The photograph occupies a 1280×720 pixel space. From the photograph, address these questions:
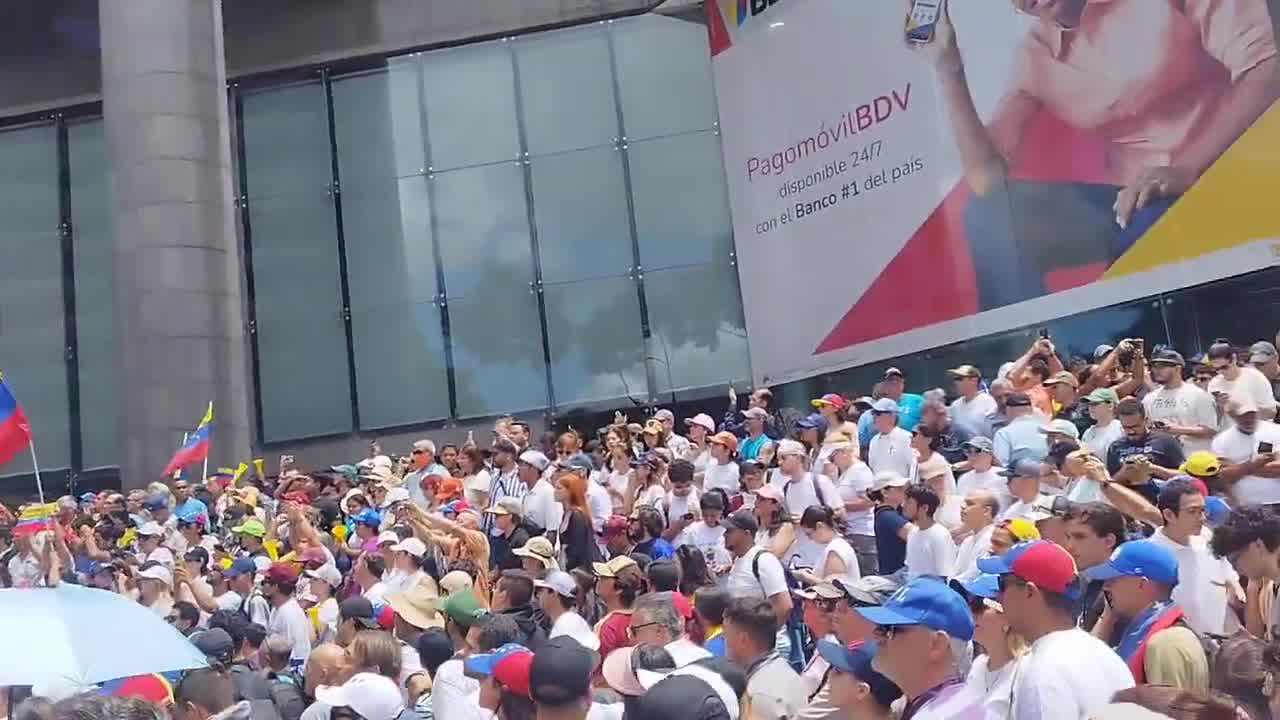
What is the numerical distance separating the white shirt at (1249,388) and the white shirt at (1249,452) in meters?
0.48

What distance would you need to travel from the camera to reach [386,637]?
6.68 metres

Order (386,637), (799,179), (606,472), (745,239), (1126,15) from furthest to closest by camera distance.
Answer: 1. (745,239)
2. (799,179)
3. (1126,15)
4. (606,472)
5. (386,637)

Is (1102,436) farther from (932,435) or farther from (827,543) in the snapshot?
(827,543)

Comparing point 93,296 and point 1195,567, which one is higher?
point 93,296

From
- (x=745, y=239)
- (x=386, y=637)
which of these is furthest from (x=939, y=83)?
(x=386, y=637)

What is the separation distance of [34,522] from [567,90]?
13.8 metres

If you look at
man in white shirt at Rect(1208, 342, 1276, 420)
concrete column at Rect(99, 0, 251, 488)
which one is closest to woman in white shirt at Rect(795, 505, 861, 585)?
man in white shirt at Rect(1208, 342, 1276, 420)

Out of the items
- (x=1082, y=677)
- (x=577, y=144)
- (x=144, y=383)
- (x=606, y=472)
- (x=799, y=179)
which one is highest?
(x=577, y=144)

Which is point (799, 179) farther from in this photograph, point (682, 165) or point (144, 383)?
point (144, 383)

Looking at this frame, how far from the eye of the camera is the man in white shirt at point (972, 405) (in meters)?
11.6

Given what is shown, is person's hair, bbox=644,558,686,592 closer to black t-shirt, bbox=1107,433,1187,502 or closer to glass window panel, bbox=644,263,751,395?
black t-shirt, bbox=1107,433,1187,502

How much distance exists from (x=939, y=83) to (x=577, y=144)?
8.86 m

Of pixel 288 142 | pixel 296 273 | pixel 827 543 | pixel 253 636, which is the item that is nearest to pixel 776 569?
pixel 827 543

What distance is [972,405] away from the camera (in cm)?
1177
